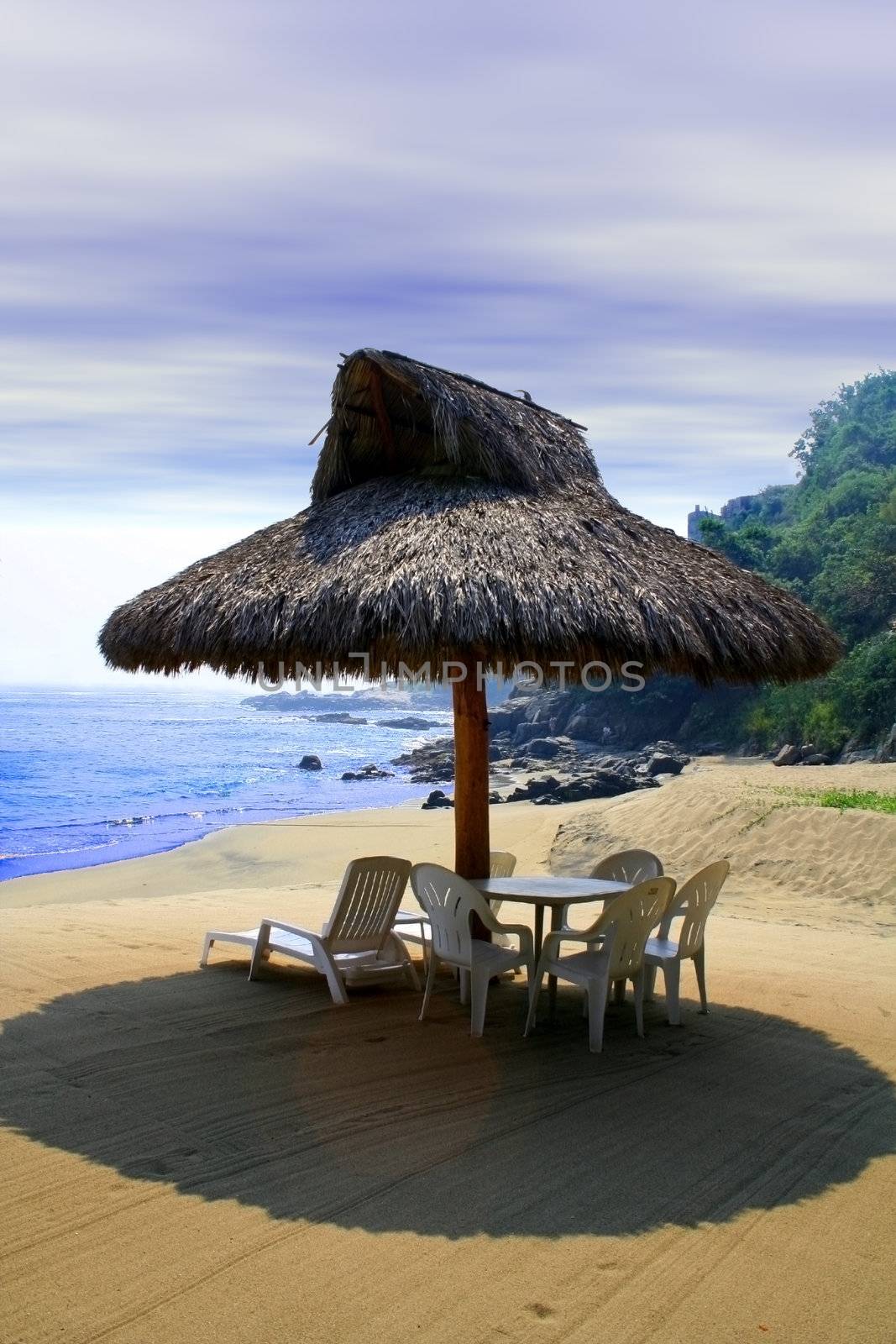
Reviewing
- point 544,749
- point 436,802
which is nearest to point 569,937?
point 436,802

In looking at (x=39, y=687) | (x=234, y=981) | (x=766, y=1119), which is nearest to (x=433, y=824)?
(x=234, y=981)

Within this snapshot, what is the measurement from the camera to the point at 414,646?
5.44m

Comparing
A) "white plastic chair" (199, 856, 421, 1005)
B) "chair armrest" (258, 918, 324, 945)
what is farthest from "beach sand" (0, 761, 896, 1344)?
"chair armrest" (258, 918, 324, 945)

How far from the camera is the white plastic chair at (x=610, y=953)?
5.34 metres

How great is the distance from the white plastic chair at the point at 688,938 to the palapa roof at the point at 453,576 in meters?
1.12

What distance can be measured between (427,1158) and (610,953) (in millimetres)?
1664

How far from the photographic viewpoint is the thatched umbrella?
5.54 meters

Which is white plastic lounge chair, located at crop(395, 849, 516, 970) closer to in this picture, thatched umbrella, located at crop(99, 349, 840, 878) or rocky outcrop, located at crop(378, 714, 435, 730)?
thatched umbrella, located at crop(99, 349, 840, 878)

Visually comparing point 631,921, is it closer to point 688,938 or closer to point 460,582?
point 688,938

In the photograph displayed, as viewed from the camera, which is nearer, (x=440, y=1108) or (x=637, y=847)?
(x=440, y=1108)

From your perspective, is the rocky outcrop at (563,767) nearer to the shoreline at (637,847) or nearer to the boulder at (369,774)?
the boulder at (369,774)

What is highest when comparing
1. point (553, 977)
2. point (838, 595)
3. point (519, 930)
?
point (838, 595)

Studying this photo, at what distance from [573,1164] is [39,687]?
166362mm

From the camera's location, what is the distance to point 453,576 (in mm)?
5566
